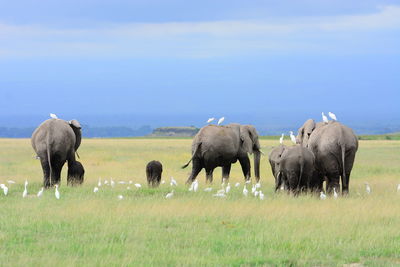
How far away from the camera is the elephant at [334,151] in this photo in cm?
1850

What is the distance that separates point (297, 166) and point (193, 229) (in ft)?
17.1

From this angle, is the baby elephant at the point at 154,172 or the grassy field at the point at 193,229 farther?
the baby elephant at the point at 154,172

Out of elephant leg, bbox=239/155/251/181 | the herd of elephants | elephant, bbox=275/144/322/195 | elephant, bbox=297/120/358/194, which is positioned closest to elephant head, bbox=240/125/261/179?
the herd of elephants

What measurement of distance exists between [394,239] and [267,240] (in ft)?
7.04

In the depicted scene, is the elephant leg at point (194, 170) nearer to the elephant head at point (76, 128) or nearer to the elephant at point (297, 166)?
the elephant head at point (76, 128)

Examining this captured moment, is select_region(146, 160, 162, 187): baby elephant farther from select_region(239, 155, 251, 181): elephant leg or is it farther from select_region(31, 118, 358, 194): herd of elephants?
select_region(239, 155, 251, 181): elephant leg

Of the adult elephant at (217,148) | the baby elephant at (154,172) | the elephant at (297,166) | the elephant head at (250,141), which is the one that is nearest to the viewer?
the elephant at (297,166)

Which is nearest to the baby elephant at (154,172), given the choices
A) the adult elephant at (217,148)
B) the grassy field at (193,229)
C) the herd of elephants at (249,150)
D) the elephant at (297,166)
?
the herd of elephants at (249,150)

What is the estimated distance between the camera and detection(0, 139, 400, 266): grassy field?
10.2 meters

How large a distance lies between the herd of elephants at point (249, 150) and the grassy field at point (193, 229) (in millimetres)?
677

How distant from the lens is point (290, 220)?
13.9 meters

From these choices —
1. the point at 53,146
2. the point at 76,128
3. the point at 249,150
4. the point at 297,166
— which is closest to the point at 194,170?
the point at 249,150

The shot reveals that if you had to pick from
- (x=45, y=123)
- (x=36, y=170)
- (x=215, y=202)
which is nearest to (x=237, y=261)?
(x=215, y=202)

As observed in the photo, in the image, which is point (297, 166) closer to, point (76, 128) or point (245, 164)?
point (245, 164)
